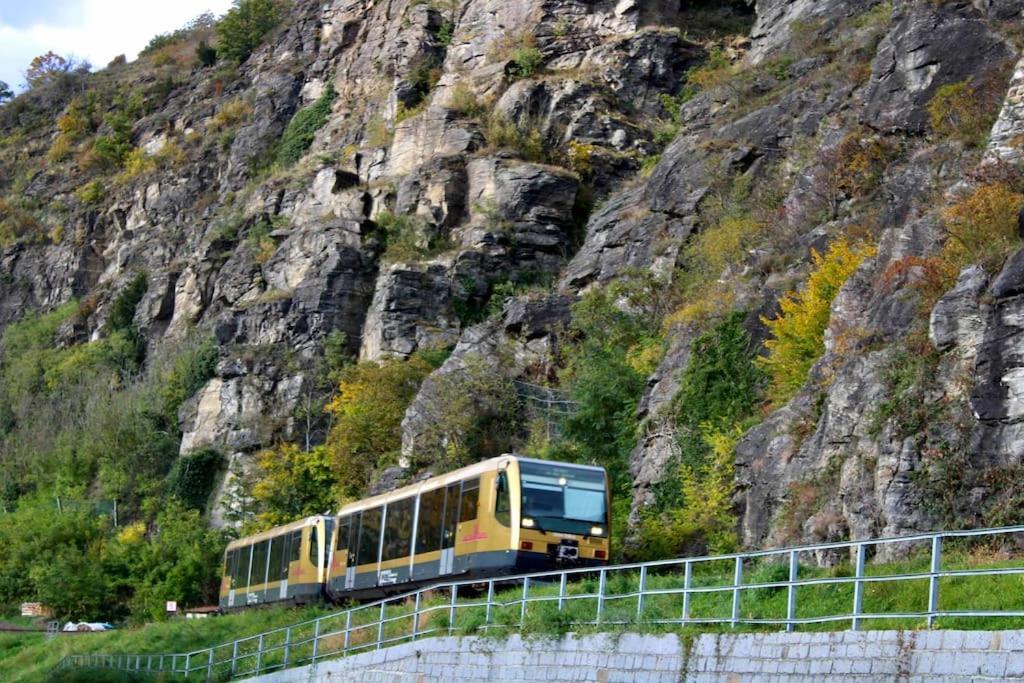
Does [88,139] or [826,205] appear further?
[88,139]

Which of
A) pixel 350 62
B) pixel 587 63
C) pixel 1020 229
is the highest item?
pixel 350 62

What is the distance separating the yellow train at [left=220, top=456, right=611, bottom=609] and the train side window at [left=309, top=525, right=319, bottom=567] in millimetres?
1970

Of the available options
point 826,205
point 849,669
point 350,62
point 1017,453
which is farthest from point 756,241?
point 350,62

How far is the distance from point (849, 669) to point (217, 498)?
49.3 m

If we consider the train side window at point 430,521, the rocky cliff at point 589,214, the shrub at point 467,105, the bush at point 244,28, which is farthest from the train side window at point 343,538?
the bush at point 244,28

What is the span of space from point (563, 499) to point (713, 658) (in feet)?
42.3

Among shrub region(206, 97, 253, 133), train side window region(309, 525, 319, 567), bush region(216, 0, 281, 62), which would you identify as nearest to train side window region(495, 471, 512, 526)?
train side window region(309, 525, 319, 567)

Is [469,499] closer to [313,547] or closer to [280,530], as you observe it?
[313,547]

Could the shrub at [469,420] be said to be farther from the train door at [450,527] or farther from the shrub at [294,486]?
the train door at [450,527]

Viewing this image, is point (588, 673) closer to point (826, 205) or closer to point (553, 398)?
point (826, 205)

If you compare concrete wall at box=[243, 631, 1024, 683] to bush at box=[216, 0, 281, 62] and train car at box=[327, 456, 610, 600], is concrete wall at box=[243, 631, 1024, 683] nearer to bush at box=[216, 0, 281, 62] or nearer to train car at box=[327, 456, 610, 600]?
train car at box=[327, 456, 610, 600]

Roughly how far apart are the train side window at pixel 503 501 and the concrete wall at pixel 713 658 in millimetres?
4972

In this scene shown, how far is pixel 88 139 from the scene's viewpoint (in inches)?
4141

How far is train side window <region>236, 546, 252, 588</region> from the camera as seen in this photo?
45.0 meters
